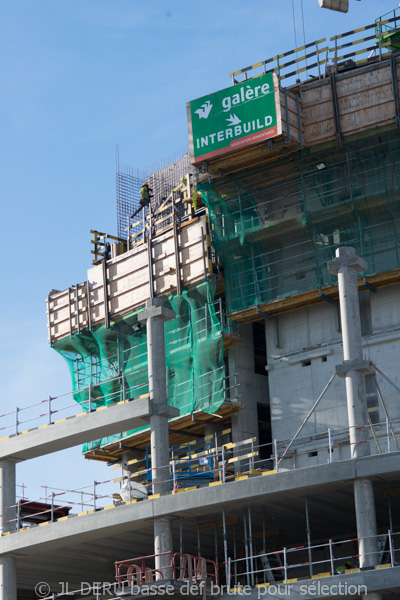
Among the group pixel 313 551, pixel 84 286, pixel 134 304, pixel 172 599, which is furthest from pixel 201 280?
pixel 172 599

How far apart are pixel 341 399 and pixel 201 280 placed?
8.66m

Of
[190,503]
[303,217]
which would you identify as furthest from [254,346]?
[190,503]

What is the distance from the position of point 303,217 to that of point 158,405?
1035cm

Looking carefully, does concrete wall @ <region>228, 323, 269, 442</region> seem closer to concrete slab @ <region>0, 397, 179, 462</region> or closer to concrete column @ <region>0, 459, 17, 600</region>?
concrete slab @ <region>0, 397, 179, 462</region>

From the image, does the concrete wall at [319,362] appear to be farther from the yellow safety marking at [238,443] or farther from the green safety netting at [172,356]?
Result: the green safety netting at [172,356]

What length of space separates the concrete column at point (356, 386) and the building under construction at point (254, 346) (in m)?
0.14

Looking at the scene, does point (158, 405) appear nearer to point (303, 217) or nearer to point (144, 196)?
point (303, 217)

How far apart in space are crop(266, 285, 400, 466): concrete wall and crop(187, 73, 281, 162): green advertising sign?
308 inches

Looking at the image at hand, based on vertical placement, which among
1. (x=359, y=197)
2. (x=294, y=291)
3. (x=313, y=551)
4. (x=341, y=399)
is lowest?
(x=313, y=551)

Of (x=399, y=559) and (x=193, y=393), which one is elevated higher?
(x=193, y=393)

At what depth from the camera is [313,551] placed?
157 feet

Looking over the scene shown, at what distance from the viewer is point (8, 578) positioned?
45.1 m

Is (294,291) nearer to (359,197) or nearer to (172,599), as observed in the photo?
(359,197)

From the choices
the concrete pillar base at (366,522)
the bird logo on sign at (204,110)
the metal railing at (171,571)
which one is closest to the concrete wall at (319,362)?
the concrete pillar base at (366,522)
